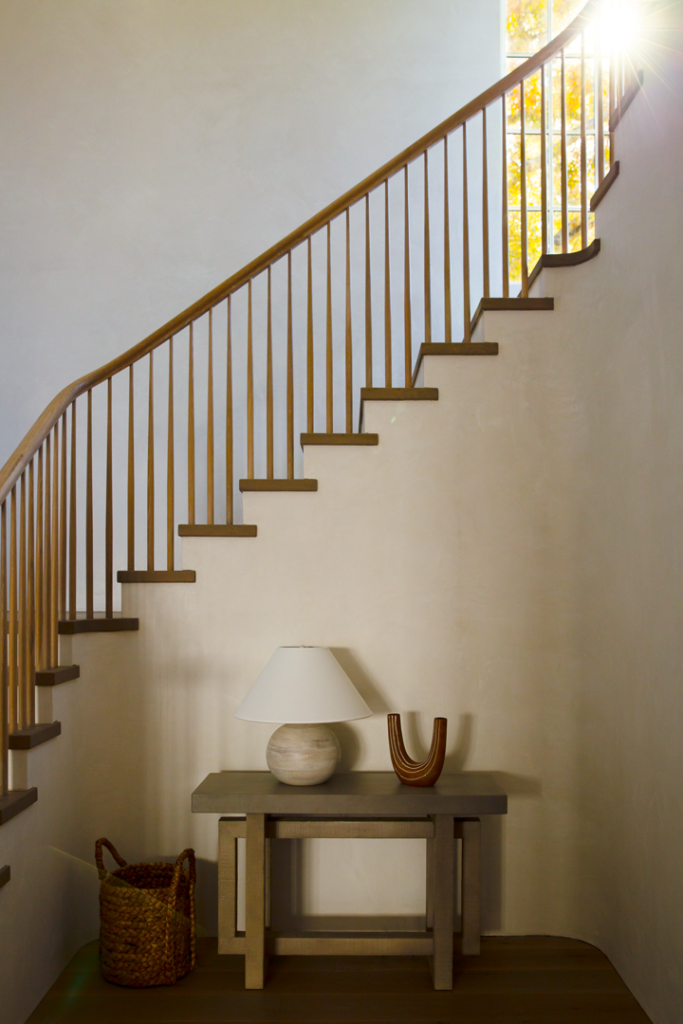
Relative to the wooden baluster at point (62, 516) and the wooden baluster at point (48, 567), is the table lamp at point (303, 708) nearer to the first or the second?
the wooden baluster at point (48, 567)

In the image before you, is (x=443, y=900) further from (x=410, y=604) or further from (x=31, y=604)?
(x=31, y=604)

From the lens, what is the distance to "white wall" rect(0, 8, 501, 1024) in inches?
164

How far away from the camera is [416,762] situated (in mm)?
2604

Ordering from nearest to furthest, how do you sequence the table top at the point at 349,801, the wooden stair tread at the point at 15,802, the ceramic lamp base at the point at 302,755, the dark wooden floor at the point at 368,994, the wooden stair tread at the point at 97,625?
the wooden stair tread at the point at 15,802 < the dark wooden floor at the point at 368,994 < the table top at the point at 349,801 < the ceramic lamp base at the point at 302,755 < the wooden stair tread at the point at 97,625

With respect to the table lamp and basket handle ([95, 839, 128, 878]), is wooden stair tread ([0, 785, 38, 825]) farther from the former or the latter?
the table lamp

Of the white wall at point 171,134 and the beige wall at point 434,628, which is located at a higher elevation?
the white wall at point 171,134

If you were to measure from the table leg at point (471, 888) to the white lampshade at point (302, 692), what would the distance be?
1.88ft

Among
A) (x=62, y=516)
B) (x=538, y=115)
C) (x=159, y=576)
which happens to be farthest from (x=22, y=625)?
(x=538, y=115)

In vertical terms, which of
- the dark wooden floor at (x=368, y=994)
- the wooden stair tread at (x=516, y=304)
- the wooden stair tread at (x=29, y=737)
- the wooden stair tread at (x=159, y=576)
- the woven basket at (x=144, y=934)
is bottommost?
the dark wooden floor at (x=368, y=994)

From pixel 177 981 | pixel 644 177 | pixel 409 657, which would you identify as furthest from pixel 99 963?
pixel 644 177

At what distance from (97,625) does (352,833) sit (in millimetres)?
1163

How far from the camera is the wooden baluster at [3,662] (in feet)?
7.07

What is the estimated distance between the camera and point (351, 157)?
14.0 ft

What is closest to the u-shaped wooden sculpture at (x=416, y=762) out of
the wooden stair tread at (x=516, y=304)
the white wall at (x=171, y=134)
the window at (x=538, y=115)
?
the wooden stair tread at (x=516, y=304)
